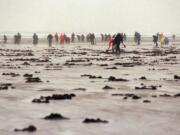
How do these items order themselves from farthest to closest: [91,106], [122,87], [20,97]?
[122,87] → [20,97] → [91,106]

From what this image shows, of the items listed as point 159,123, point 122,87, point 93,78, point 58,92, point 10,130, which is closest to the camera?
point 10,130

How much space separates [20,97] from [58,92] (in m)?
1.71

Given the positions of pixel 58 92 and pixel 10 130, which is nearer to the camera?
pixel 10 130

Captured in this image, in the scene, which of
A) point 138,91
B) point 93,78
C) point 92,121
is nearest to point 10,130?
point 92,121

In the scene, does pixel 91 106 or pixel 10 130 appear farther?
pixel 91 106

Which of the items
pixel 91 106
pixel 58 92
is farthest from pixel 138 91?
pixel 91 106

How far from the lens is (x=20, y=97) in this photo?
1482 centimetres

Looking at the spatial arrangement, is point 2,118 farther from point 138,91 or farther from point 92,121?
point 138,91

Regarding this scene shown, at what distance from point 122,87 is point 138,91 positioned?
53.4 inches

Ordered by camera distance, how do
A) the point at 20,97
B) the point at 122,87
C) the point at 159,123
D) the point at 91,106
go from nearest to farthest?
the point at 159,123, the point at 91,106, the point at 20,97, the point at 122,87

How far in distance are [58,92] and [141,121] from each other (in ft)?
19.2

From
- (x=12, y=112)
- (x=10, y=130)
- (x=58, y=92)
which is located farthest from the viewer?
(x=58, y=92)

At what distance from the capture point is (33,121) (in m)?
10.8

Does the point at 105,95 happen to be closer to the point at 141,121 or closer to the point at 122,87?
the point at 122,87
